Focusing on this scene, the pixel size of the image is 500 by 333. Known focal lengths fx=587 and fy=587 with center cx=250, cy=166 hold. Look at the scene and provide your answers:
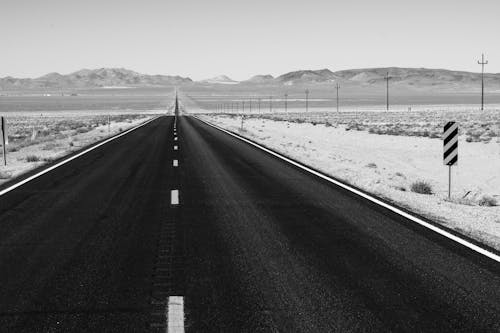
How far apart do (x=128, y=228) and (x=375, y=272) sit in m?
4.04

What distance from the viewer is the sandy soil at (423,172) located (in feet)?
33.9

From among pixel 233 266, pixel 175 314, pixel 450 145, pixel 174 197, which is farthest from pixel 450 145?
pixel 175 314

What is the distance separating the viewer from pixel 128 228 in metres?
8.98

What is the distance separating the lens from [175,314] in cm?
528

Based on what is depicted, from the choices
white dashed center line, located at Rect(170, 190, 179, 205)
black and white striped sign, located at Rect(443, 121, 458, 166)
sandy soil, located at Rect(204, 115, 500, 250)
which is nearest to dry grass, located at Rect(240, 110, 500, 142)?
sandy soil, located at Rect(204, 115, 500, 250)

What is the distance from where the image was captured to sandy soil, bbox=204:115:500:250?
10.3 m

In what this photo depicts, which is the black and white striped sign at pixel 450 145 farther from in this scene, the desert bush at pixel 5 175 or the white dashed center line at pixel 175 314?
the desert bush at pixel 5 175

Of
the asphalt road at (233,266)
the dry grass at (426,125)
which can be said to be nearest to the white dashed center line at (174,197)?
the asphalt road at (233,266)

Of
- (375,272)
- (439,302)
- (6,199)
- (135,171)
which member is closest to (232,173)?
(135,171)

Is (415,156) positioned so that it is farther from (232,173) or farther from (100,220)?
(100,220)

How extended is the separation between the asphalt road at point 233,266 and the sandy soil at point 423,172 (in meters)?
1.10

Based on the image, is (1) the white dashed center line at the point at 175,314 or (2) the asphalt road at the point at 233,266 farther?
(2) the asphalt road at the point at 233,266

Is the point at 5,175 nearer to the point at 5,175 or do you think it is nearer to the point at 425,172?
the point at 5,175

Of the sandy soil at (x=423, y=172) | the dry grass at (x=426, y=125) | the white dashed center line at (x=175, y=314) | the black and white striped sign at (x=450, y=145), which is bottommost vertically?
the sandy soil at (x=423, y=172)
